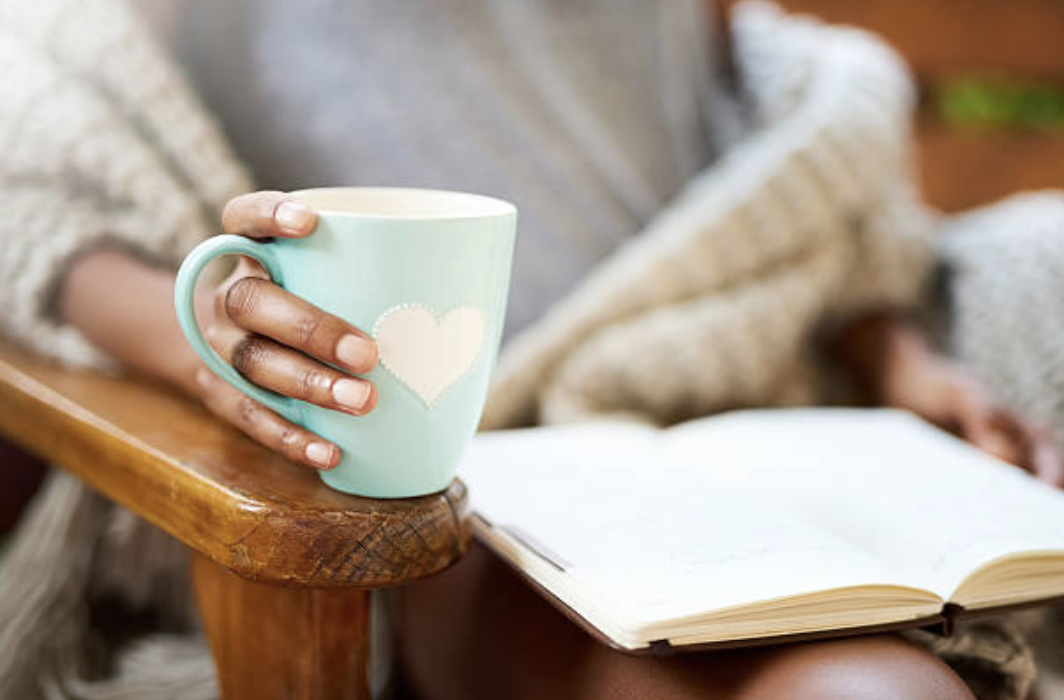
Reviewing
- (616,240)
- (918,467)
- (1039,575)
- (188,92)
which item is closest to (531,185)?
(616,240)

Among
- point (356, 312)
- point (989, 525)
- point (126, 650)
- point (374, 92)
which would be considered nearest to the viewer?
point (356, 312)

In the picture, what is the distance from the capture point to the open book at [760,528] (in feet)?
1.28

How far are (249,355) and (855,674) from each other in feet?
0.96

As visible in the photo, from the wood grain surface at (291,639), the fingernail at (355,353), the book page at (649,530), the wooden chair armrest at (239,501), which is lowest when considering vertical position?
the wood grain surface at (291,639)

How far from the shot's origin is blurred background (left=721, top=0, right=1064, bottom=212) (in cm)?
143

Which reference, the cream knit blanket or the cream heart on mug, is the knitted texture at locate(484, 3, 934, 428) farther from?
the cream heart on mug

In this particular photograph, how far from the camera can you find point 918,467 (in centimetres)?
58


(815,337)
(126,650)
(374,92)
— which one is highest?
(374,92)

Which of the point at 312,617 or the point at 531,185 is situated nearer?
the point at 312,617

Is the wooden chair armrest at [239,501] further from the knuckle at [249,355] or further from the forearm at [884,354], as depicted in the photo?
the forearm at [884,354]

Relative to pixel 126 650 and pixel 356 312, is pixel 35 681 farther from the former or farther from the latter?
pixel 356 312

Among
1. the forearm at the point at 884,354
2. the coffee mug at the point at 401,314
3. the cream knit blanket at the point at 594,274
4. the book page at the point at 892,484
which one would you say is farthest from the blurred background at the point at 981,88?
the coffee mug at the point at 401,314

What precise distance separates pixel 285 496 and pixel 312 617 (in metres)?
0.07

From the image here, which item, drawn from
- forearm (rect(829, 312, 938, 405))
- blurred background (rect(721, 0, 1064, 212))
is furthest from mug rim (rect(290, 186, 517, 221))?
blurred background (rect(721, 0, 1064, 212))
